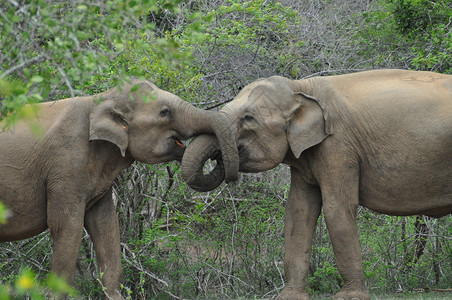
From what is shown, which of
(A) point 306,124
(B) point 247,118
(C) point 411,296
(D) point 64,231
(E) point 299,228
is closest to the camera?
(D) point 64,231

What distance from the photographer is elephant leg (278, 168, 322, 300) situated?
8477 millimetres

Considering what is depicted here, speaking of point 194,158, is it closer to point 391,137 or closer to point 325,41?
point 391,137

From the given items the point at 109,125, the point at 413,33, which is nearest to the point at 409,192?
the point at 109,125

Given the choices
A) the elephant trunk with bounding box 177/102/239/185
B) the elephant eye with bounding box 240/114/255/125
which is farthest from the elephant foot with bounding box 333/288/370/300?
the elephant eye with bounding box 240/114/255/125

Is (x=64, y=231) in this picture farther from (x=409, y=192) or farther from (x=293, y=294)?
(x=409, y=192)

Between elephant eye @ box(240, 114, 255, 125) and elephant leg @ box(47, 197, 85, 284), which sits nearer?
elephant leg @ box(47, 197, 85, 284)

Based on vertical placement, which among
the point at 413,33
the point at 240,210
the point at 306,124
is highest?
the point at 413,33

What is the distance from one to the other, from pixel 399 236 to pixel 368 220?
840 mm

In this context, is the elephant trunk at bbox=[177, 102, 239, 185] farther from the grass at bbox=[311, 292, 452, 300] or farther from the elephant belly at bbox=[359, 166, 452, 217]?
the grass at bbox=[311, 292, 452, 300]

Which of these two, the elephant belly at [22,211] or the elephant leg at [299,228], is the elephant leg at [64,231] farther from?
the elephant leg at [299,228]

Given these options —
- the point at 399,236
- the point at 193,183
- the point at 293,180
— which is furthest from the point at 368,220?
the point at 193,183

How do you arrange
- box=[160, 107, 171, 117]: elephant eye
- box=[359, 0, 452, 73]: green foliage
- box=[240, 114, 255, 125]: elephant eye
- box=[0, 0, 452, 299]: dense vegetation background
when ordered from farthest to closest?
box=[359, 0, 452, 73]: green foliage
box=[0, 0, 452, 299]: dense vegetation background
box=[240, 114, 255, 125]: elephant eye
box=[160, 107, 171, 117]: elephant eye

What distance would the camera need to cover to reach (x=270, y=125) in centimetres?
833

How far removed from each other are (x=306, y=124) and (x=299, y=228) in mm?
1185
